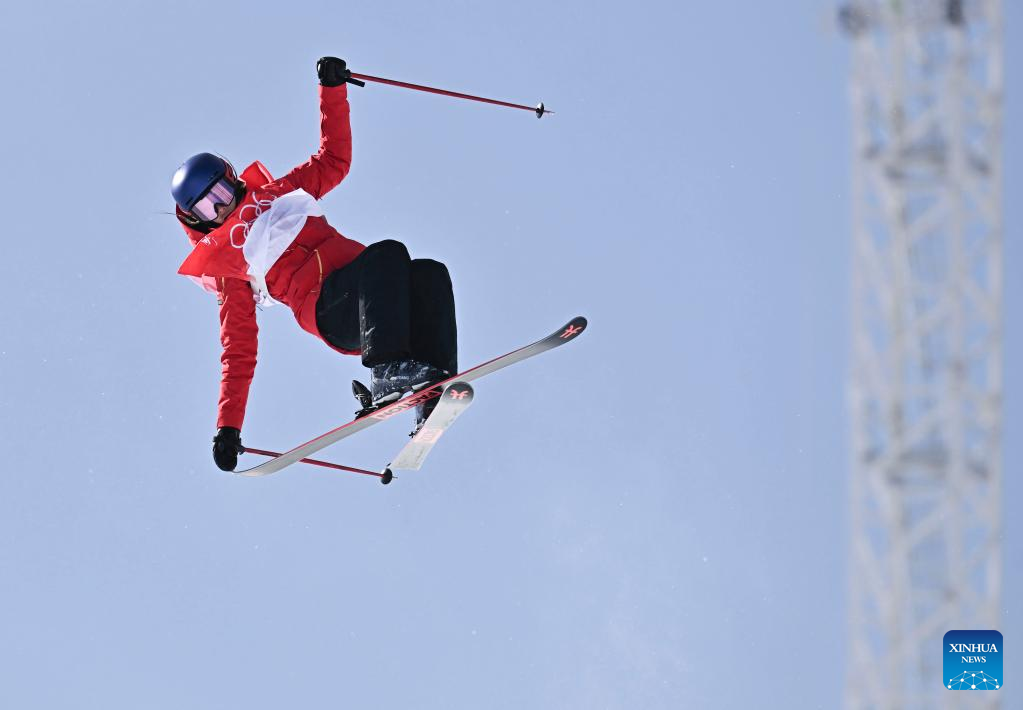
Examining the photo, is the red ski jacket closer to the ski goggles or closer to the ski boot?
the ski goggles

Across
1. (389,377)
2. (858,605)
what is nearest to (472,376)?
(389,377)

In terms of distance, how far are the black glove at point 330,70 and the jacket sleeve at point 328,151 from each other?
36 millimetres

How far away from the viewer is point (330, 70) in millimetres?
8234

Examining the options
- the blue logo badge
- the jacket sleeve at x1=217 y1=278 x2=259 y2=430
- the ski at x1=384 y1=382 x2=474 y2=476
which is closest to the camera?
the ski at x1=384 y1=382 x2=474 y2=476

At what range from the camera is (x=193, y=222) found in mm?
8195

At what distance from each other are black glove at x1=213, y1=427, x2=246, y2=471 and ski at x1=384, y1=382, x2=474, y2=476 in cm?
76

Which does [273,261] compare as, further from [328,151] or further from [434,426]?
[434,426]

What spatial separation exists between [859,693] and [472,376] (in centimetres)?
392

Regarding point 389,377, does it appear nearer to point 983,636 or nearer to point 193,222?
point 193,222

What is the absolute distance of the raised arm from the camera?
27.2 ft

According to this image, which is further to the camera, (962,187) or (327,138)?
(962,187)

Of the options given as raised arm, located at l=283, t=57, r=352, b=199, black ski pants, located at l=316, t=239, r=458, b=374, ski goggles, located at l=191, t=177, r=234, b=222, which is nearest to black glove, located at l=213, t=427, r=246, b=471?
black ski pants, located at l=316, t=239, r=458, b=374

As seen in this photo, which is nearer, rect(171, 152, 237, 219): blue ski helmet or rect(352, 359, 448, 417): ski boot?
rect(352, 359, 448, 417): ski boot

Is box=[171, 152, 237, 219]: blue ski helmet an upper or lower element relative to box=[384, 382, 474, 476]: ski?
upper
